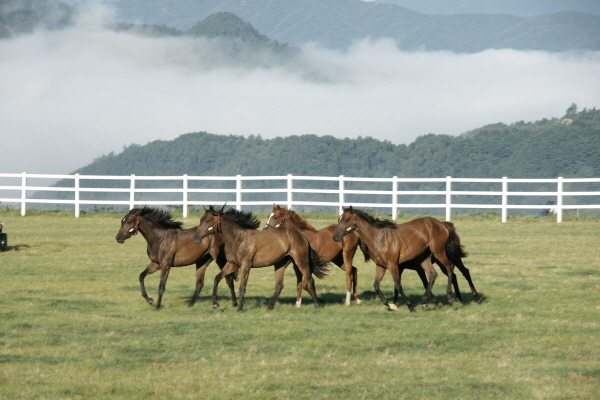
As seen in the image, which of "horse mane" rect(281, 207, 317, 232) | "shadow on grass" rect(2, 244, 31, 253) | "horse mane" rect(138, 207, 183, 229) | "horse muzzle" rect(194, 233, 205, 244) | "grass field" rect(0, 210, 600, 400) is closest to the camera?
"grass field" rect(0, 210, 600, 400)

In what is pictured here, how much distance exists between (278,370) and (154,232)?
14.8ft

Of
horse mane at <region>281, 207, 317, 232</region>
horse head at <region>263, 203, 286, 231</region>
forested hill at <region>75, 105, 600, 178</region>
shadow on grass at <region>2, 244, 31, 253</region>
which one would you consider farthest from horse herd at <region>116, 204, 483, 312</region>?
forested hill at <region>75, 105, 600, 178</region>

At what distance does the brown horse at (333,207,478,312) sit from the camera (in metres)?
12.1

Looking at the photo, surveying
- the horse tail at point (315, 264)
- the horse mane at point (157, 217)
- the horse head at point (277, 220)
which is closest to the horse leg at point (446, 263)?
the horse tail at point (315, 264)

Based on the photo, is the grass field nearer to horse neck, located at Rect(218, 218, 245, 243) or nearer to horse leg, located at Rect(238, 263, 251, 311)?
horse leg, located at Rect(238, 263, 251, 311)

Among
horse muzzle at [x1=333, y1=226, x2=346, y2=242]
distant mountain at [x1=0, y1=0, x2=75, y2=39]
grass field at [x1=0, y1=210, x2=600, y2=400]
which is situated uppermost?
distant mountain at [x1=0, y1=0, x2=75, y2=39]

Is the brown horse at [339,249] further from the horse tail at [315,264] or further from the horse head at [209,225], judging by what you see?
the horse head at [209,225]

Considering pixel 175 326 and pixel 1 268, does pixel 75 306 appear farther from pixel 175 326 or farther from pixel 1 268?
pixel 1 268

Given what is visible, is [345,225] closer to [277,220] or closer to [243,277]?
[243,277]

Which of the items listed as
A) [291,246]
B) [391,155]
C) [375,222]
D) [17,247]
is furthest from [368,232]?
[391,155]

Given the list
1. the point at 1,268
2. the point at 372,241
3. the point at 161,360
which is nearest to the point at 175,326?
the point at 161,360

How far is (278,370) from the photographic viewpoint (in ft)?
29.3

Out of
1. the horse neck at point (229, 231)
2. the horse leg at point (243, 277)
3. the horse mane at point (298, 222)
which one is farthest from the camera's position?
the horse mane at point (298, 222)

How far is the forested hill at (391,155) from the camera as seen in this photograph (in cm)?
9044
